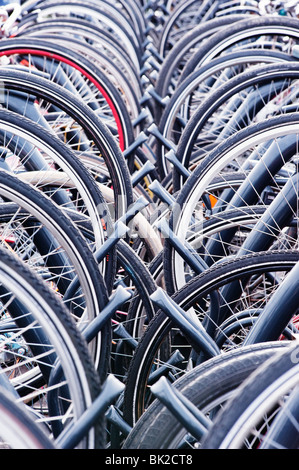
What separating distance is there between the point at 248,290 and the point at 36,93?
5.38ft

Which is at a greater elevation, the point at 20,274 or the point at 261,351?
the point at 20,274

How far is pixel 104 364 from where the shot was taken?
2223 millimetres

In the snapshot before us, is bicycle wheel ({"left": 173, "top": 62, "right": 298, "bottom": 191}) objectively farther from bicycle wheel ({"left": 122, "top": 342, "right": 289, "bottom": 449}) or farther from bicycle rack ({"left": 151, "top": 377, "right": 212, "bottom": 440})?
bicycle rack ({"left": 151, "top": 377, "right": 212, "bottom": 440})

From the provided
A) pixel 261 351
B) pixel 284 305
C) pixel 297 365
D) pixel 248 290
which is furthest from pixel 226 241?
pixel 297 365

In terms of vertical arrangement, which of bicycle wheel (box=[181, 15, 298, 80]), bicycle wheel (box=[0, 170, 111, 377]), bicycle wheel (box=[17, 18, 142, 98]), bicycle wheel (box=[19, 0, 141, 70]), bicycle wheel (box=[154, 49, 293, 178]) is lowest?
bicycle wheel (box=[0, 170, 111, 377])

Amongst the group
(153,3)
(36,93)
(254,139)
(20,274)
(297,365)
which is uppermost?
(153,3)

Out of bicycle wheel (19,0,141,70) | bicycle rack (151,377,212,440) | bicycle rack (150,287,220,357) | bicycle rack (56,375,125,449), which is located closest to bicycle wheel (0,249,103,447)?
bicycle rack (56,375,125,449)

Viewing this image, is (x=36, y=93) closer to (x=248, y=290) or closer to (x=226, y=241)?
(x=226, y=241)

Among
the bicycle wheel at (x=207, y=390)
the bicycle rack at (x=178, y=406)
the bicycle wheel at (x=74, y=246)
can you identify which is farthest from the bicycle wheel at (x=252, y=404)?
the bicycle wheel at (x=74, y=246)

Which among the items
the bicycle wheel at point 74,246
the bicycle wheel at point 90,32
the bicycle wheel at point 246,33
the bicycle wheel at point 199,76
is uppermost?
the bicycle wheel at point 90,32

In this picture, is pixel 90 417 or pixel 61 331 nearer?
pixel 90 417

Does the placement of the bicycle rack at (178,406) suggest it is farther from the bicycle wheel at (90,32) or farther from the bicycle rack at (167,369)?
the bicycle wheel at (90,32)

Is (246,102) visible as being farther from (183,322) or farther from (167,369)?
(183,322)

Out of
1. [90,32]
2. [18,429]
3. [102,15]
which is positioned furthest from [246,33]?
[18,429]
